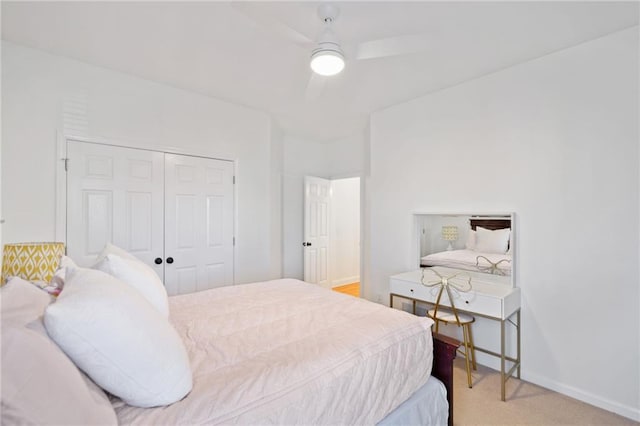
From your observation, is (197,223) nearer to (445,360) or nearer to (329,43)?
(329,43)

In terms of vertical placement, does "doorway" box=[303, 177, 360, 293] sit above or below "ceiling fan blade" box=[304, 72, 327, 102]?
below

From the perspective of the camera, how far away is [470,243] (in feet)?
9.18

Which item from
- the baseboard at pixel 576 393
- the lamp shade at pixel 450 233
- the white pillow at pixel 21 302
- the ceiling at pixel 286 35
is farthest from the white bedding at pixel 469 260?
the white pillow at pixel 21 302

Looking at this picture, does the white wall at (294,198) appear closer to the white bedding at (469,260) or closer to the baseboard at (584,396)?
the white bedding at (469,260)

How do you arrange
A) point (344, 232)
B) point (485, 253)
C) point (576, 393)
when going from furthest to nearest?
point (344, 232), point (485, 253), point (576, 393)

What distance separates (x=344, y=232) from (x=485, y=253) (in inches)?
Result: 123

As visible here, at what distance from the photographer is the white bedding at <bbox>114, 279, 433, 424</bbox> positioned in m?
0.98

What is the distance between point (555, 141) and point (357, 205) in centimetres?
379

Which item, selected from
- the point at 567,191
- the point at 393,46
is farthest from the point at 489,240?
the point at 393,46

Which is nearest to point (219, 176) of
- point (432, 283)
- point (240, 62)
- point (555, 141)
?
point (240, 62)

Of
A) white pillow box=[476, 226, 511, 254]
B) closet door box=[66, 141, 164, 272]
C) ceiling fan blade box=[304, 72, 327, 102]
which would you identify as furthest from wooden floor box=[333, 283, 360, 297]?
ceiling fan blade box=[304, 72, 327, 102]

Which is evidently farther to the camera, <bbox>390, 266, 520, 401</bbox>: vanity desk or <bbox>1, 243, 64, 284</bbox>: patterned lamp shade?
<bbox>390, 266, 520, 401</bbox>: vanity desk

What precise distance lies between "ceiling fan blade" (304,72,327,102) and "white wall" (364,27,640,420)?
4.09 feet

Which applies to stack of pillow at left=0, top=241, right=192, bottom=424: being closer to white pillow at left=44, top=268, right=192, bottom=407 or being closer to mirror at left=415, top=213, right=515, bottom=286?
white pillow at left=44, top=268, right=192, bottom=407
